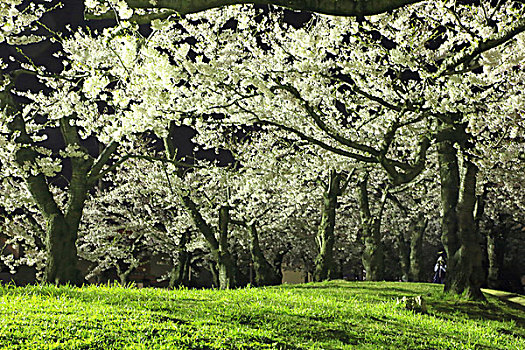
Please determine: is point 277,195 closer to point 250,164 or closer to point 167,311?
point 250,164

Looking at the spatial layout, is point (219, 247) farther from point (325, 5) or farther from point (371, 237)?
point (325, 5)

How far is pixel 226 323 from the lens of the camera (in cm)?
770

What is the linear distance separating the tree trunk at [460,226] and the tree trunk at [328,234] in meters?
6.77

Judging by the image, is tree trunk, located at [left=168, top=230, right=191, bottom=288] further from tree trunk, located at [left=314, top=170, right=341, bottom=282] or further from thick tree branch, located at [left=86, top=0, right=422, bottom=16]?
thick tree branch, located at [left=86, top=0, right=422, bottom=16]

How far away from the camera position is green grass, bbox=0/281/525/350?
6.33 m

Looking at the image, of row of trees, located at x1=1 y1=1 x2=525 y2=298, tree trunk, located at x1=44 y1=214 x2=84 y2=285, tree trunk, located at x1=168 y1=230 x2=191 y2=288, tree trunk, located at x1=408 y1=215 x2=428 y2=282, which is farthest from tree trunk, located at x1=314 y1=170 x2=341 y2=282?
tree trunk, located at x1=44 y1=214 x2=84 y2=285

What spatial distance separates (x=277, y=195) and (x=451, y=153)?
10712 millimetres

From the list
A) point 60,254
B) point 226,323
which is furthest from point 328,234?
point 226,323

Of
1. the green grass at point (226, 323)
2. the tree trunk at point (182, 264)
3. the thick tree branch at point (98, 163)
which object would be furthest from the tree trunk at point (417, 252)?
the thick tree branch at point (98, 163)

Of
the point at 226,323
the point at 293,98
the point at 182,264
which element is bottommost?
the point at 226,323

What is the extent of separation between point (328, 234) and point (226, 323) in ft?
43.6

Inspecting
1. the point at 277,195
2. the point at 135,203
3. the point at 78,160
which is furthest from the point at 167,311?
the point at 135,203

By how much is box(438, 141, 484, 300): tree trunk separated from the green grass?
4.27 feet

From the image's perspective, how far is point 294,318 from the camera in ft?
28.2
